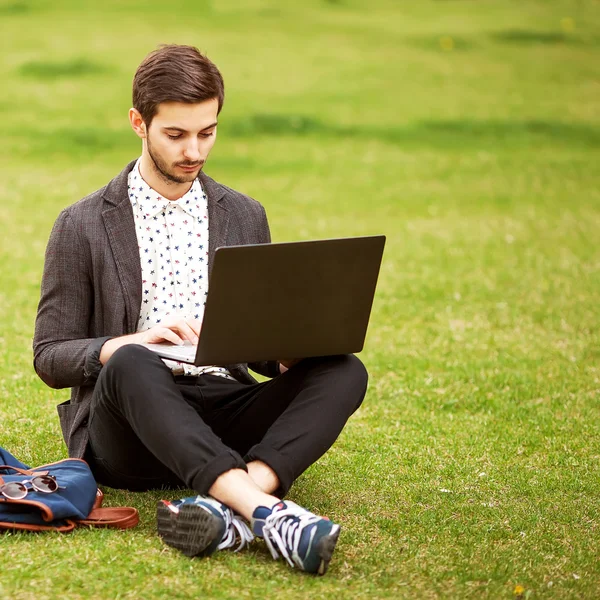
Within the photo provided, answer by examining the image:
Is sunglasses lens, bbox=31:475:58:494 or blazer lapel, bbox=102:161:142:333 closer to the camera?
sunglasses lens, bbox=31:475:58:494

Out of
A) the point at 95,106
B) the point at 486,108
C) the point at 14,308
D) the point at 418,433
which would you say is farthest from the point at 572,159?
the point at 418,433

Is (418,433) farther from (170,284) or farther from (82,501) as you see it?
(82,501)

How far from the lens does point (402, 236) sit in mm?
11586

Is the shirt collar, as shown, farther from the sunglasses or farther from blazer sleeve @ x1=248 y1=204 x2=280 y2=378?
the sunglasses

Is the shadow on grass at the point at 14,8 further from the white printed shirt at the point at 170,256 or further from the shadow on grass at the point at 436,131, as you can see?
the white printed shirt at the point at 170,256

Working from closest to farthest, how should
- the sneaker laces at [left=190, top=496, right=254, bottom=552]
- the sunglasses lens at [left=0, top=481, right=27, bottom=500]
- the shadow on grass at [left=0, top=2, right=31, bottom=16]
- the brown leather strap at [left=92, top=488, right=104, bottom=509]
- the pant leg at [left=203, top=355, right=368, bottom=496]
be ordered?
the sneaker laces at [left=190, top=496, right=254, bottom=552] → the sunglasses lens at [left=0, top=481, right=27, bottom=500] → the pant leg at [left=203, top=355, right=368, bottom=496] → the brown leather strap at [left=92, top=488, right=104, bottom=509] → the shadow on grass at [left=0, top=2, right=31, bottom=16]

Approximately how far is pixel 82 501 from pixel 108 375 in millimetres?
476

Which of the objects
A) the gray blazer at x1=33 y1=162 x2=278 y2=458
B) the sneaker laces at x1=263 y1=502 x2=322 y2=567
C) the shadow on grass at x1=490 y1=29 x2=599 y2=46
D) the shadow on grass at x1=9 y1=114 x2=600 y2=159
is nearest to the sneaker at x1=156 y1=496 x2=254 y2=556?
A: the sneaker laces at x1=263 y1=502 x2=322 y2=567

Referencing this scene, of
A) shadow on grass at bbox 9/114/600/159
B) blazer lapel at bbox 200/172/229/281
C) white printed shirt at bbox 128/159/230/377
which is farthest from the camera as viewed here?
shadow on grass at bbox 9/114/600/159

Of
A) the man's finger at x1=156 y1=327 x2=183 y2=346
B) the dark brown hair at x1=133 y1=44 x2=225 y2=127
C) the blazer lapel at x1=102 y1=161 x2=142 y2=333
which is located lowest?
the man's finger at x1=156 y1=327 x2=183 y2=346

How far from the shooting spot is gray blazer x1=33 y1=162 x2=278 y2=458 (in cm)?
424

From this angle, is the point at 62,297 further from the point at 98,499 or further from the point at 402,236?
the point at 402,236

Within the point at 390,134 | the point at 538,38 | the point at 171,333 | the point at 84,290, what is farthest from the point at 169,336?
the point at 538,38

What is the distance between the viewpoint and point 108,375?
3.90 meters
